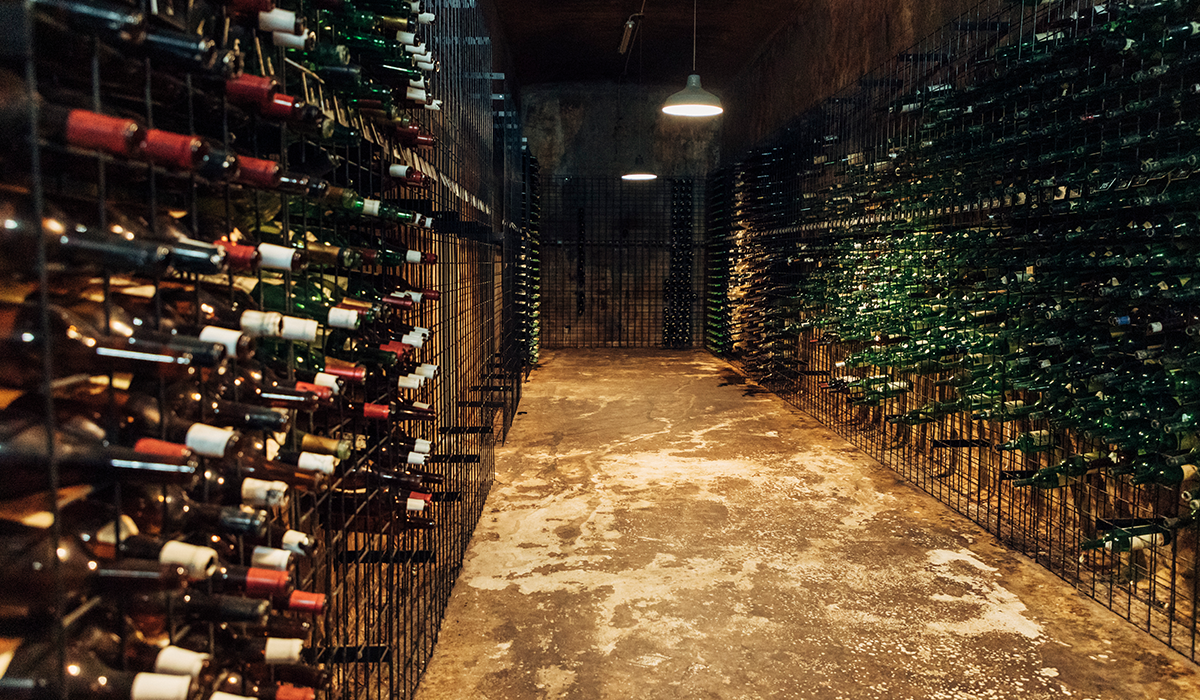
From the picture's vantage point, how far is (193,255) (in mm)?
843

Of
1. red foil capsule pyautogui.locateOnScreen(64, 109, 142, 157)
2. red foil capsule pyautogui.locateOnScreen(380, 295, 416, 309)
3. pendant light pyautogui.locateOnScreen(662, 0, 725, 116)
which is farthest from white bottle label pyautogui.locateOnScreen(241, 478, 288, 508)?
pendant light pyautogui.locateOnScreen(662, 0, 725, 116)

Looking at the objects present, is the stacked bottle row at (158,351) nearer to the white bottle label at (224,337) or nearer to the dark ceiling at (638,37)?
the white bottle label at (224,337)

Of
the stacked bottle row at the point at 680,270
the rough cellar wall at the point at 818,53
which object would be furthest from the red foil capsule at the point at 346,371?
the stacked bottle row at the point at 680,270

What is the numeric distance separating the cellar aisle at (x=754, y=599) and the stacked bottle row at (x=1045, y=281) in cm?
31

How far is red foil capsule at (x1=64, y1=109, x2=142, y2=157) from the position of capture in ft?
2.31

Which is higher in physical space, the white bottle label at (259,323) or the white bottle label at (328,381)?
the white bottle label at (259,323)

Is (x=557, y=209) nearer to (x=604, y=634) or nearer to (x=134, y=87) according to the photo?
(x=604, y=634)

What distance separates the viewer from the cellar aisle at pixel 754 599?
231 cm

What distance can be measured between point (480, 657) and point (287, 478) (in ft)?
5.05

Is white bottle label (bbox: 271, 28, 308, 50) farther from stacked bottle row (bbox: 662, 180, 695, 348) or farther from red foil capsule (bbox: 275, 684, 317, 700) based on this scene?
stacked bottle row (bbox: 662, 180, 695, 348)

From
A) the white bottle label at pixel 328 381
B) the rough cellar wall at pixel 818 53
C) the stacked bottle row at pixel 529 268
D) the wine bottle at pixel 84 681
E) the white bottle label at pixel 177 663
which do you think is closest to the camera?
the wine bottle at pixel 84 681

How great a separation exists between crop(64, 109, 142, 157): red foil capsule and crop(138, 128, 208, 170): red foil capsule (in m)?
0.05

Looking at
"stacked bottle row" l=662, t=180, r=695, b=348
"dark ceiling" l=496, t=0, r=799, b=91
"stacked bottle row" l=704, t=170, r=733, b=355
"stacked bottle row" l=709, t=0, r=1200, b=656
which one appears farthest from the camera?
"stacked bottle row" l=662, t=180, r=695, b=348

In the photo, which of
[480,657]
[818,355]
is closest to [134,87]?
[480,657]
